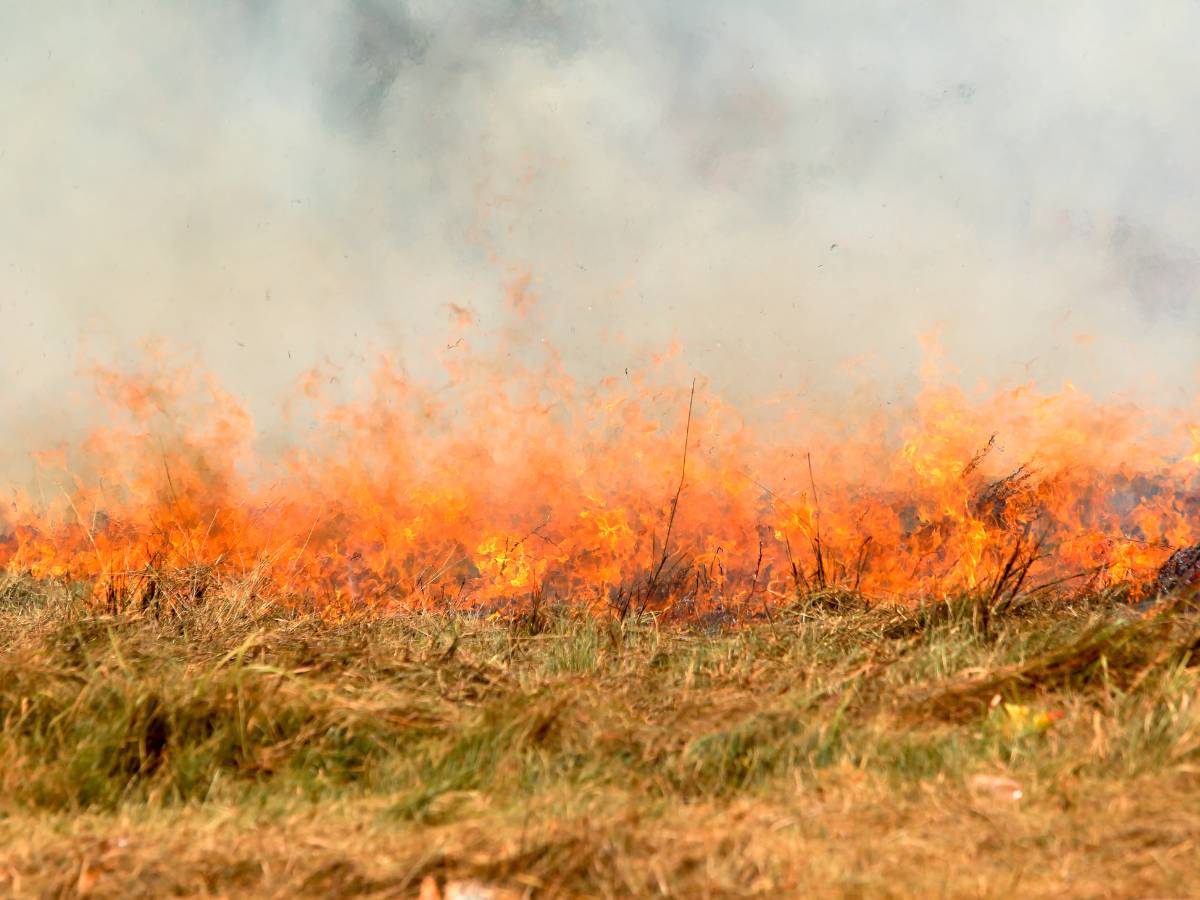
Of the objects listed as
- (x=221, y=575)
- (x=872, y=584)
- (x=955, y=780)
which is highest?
(x=955, y=780)

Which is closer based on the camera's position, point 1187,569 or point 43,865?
point 43,865

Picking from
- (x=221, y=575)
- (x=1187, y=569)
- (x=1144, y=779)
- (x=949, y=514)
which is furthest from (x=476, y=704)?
(x=949, y=514)

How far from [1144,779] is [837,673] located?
1539mm

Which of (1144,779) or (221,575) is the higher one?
(1144,779)

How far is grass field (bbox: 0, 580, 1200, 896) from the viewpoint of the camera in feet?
10.3

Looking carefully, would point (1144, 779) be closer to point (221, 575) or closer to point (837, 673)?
point (837, 673)

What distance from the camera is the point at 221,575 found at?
7121 mm

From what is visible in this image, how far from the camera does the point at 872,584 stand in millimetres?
6977

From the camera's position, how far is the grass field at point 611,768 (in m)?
3.15

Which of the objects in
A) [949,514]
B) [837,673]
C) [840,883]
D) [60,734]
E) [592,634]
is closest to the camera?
[840,883]

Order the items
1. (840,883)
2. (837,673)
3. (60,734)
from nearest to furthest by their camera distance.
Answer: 1. (840,883)
2. (60,734)
3. (837,673)

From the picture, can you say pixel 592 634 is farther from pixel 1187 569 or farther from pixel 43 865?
pixel 1187 569

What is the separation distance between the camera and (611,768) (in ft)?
13.0

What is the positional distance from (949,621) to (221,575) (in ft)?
14.1
